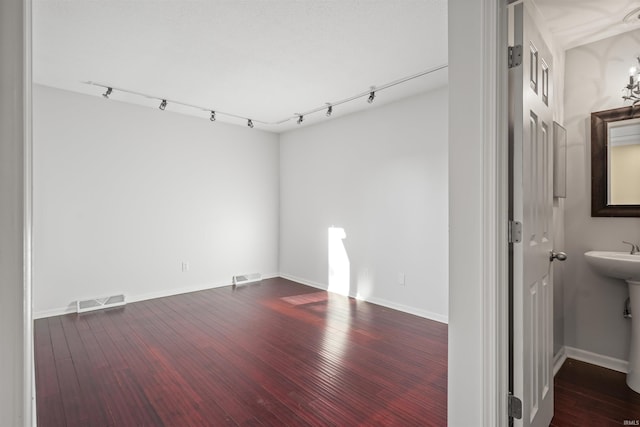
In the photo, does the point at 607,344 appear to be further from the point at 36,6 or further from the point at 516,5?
the point at 36,6

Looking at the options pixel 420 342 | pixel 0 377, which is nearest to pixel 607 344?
pixel 420 342

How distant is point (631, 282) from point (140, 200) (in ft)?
16.6

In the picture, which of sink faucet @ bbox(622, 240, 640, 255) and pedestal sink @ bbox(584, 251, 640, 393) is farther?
sink faucet @ bbox(622, 240, 640, 255)

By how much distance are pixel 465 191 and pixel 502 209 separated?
6.5 inches

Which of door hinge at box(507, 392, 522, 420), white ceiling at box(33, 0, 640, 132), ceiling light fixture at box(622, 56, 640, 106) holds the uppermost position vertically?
white ceiling at box(33, 0, 640, 132)

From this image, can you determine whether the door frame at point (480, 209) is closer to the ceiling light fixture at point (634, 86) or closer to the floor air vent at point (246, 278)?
the ceiling light fixture at point (634, 86)

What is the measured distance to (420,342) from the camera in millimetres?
3051

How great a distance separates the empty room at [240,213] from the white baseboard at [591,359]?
2.91 ft

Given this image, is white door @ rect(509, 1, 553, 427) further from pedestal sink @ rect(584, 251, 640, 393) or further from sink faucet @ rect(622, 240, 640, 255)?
sink faucet @ rect(622, 240, 640, 255)

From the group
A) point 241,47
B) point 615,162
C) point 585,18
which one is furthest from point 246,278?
point 585,18

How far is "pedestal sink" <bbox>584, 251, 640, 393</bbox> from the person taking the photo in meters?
2.05

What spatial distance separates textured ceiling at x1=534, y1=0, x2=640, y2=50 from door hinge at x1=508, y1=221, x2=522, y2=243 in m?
1.72

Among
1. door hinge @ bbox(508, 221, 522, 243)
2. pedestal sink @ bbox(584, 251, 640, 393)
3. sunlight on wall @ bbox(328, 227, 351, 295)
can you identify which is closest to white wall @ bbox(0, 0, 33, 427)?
door hinge @ bbox(508, 221, 522, 243)

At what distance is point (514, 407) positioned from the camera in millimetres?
1435
